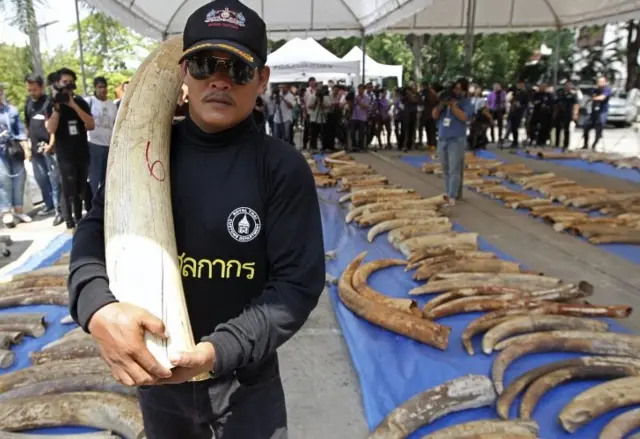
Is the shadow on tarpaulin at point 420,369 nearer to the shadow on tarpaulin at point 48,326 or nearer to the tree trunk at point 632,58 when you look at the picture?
the shadow on tarpaulin at point 48,326

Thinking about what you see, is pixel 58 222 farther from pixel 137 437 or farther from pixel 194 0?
pixel 194 0

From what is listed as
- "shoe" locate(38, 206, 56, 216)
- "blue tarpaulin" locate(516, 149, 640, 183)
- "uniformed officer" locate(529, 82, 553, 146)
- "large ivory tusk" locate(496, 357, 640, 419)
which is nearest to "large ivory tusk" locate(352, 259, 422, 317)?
"large ivory tusk" locate(496, 357, 640, 419)

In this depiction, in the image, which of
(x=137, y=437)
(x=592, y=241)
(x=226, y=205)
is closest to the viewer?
(x=226, y=205)

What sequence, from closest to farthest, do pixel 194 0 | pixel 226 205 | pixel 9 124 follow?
pixel 226 205, pixel 9 124, pixel 194 0

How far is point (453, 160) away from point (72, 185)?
519cm

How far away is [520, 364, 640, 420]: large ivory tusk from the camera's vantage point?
3.02 metres

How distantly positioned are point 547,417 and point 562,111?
13.0 metres

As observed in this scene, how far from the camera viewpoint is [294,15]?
48.1ft

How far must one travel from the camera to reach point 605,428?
270cm

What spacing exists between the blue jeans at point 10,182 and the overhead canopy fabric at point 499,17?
9.64 meters

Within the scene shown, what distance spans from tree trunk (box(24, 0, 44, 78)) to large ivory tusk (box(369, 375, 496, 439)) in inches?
260

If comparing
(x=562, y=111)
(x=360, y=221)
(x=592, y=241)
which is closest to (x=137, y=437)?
(x=360, y=221)

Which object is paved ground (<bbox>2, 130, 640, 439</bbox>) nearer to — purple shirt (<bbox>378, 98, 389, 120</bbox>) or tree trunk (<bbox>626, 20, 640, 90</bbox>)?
purple shirt (<bbox>378, 98, 389, 120</bbox>)

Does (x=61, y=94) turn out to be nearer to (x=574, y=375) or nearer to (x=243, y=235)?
(x=243, y=235)
